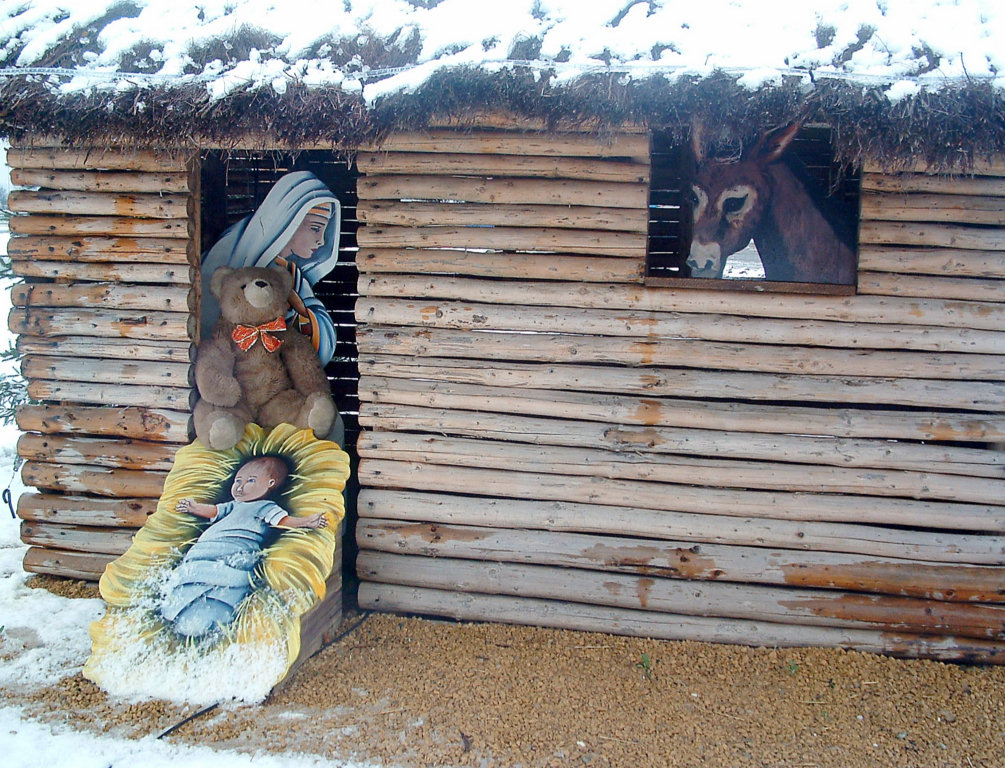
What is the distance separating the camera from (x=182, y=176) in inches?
196

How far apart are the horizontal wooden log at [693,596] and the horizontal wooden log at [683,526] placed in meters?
0.28

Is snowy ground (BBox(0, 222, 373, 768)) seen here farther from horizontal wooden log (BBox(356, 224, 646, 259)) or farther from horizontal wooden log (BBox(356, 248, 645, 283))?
horizontal wooden log (BBox(356, 224, 646, 259))

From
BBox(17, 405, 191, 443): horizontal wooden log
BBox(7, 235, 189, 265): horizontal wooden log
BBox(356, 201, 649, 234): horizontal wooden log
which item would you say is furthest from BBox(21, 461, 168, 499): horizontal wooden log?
BBox(356, 201, 649, 234): horizontal wooden log

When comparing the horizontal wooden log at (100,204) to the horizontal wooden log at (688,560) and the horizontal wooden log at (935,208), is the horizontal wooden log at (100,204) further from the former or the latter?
the horizontal wooden log at (935,208)

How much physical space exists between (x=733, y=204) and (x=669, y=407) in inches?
58.3

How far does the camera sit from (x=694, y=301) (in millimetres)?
4840

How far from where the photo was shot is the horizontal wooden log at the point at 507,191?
4.82m

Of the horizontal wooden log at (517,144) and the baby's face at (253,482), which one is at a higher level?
the horizontal wooden log at (517,144)

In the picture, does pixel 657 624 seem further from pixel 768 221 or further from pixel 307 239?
pixel 307 239

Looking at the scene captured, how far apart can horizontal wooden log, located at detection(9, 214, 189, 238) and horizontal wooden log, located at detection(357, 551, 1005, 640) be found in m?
2.51

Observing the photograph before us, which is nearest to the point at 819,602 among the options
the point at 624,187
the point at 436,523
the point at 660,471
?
the point at 660,471

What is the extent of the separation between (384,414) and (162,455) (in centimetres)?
154

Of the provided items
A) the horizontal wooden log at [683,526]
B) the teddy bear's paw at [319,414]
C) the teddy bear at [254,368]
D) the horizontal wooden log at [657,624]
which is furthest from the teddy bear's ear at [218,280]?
the horizontal wooden log at [657,624]

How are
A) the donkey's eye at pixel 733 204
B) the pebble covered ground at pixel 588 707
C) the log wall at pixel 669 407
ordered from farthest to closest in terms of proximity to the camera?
the donkey's eye at pixel 733 204 < the log wall at pixel 669 407 < the pebble covered ground at pixel 588 707
